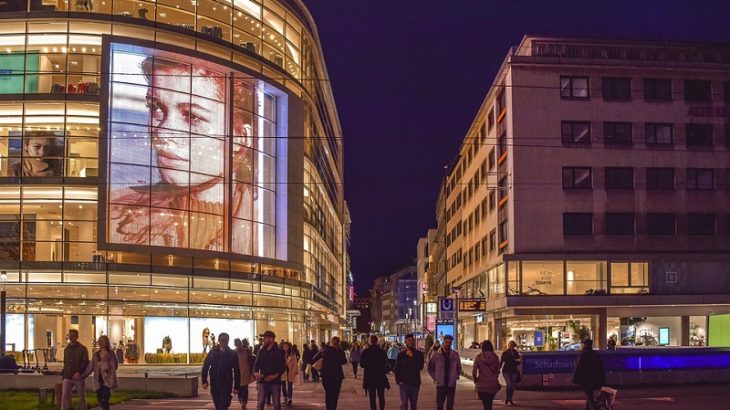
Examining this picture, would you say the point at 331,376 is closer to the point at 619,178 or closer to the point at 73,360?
the point at 73,360

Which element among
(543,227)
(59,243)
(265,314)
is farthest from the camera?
(265,314)

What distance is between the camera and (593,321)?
5575 cm

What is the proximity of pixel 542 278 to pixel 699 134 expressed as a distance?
13.1 m

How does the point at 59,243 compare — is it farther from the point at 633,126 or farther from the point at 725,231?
the point at 725,231

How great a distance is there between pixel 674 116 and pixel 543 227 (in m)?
10.6

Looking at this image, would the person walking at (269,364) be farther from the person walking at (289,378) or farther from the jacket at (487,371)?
the person walking at (289,378)

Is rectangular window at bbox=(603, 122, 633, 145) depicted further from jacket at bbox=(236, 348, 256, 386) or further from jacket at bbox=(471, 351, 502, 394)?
jacket at bbox=(471, 351, 502, 394)

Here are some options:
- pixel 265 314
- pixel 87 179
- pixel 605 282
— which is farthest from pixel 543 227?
pixel 87 179

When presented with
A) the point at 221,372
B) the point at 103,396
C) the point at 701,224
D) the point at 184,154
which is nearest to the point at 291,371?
the point at 103,396

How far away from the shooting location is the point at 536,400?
25625mm

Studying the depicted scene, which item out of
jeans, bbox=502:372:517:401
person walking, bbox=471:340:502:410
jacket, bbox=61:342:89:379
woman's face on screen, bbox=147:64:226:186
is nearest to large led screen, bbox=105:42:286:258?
woman's face on screen, bbox=147:64:226:186

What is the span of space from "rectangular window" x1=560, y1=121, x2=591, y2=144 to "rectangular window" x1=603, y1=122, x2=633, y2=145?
1.03 m

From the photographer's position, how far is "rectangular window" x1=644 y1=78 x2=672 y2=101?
182ft

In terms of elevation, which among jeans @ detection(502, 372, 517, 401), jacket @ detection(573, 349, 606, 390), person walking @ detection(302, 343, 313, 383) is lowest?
person walking @ detection(302, 343, 313, 383)
